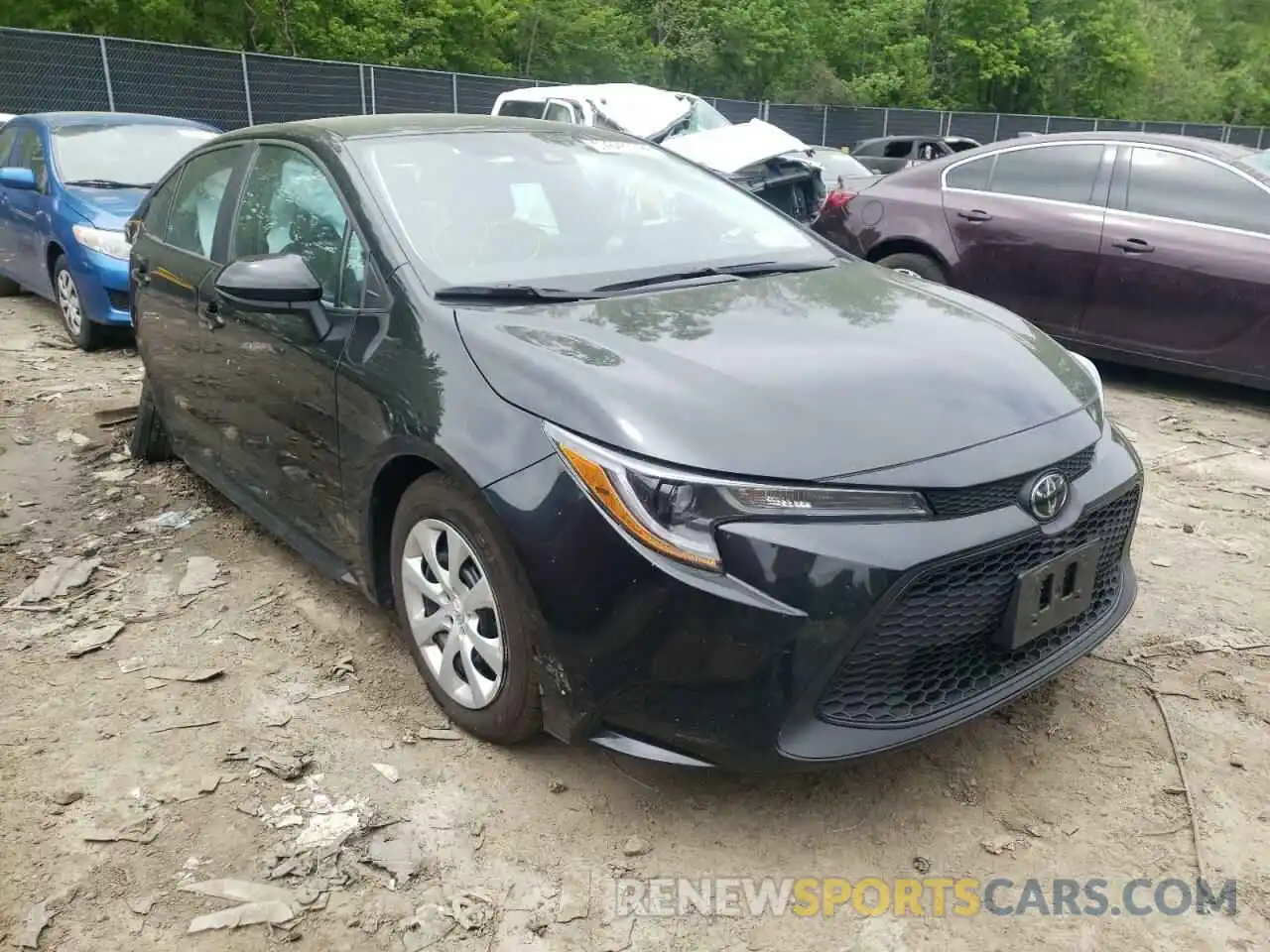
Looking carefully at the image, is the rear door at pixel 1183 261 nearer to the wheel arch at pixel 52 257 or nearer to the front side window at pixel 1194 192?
the front side window at pixel 1194 192

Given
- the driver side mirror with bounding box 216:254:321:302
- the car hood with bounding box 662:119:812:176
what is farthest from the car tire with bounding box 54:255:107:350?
the driver side mirror with bounding box 216:254:321:302

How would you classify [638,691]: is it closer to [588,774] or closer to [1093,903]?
[588,774]

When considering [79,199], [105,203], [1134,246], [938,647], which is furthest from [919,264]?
[79,199]

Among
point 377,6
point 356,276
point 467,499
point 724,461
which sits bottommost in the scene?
point 467,499

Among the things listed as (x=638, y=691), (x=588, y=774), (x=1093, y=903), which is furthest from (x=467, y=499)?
(x=1093, y=903)

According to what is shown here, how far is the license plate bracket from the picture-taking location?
2352 mm

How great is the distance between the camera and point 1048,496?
7.84 ft

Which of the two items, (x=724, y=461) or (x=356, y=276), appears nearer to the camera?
(x=724, y=461)

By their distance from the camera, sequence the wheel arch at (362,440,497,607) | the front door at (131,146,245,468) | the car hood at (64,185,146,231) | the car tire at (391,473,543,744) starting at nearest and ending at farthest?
1. the car tire at (391,473,543,744)
2. the wheel arch at (362,440,497,607)
3. the front door at (131,146,245,468)
4. the car hood at (64,185,146,231)

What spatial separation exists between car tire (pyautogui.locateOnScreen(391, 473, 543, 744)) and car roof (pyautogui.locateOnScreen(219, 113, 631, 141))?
131cm

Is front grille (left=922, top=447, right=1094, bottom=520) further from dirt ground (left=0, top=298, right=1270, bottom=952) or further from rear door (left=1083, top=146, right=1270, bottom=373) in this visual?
rear door (left=1083, top=146, right=1270, bottom=373)

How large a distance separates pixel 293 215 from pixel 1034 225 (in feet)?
14.8

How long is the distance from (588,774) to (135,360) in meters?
5.31

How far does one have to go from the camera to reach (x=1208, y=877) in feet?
7.70
